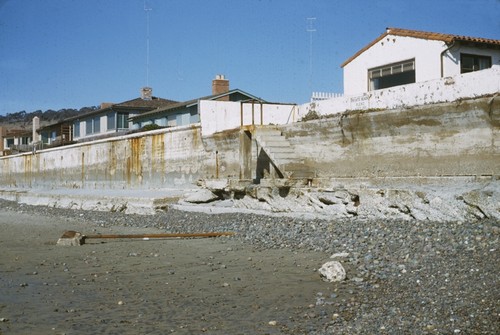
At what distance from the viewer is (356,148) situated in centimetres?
1275

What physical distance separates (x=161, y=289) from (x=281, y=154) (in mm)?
8437

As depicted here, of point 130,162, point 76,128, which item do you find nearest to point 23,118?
point 76,128

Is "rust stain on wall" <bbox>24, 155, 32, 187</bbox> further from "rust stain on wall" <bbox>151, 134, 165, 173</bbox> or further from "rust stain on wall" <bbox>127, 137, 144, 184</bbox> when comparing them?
"rust stain on wall" <bbox>151, 134, 165, 173</bbox>

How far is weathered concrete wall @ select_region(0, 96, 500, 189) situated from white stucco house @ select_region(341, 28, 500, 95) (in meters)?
8.24

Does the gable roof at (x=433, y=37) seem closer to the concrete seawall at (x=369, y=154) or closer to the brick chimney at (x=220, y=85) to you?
the concrete seawall at (x=369, y=154)

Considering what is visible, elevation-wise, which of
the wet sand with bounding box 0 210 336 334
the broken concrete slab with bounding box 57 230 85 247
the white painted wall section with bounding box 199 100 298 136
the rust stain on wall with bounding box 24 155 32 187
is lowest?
the wet sand with bounding box 0 210 336 334

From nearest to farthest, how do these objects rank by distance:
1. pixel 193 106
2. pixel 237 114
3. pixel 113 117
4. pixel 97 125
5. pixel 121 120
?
1. pixel 237 114
2. pixel 193 106
3. pixel 121 120
4. pixel 113 117
5. pixel 97 125

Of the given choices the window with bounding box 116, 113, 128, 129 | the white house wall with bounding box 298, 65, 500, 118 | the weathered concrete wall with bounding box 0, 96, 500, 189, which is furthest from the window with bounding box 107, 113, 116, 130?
the white house wall with bounding box 298, 65, 500, 118

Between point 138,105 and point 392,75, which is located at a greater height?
point 138,105

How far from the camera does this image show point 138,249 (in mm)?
9047

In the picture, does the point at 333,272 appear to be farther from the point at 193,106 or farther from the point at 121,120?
the point at 121,120

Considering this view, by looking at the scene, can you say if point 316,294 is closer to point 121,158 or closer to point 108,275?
point 108,275

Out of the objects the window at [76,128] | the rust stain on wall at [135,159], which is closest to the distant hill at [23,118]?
the window at [76,128]

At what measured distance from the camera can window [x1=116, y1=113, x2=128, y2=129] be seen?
44.1 metres
